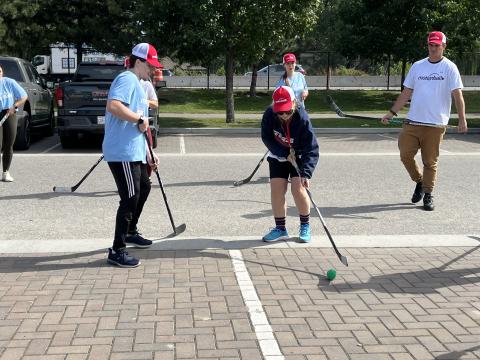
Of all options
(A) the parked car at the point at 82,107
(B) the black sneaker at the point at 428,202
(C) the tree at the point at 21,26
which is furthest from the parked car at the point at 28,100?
(C) the tree at the point at 21,26

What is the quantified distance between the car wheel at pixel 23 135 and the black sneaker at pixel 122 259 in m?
8.11

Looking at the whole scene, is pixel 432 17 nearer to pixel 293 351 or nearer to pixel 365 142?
pixel 365 142

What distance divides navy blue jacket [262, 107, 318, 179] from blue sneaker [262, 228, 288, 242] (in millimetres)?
697

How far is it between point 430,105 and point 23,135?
852 cm

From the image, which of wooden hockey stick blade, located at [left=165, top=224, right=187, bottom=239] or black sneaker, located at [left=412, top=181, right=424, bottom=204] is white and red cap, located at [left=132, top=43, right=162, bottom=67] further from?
black sneaker, located at [left=412, top=181, right=424, bottom=204]

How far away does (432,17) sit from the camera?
79.8ft

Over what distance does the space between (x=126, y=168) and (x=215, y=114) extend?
16922 mm

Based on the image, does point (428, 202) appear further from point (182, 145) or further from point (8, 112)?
point (182, 145)

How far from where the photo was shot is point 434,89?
283 inches

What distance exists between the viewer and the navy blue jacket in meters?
5.57

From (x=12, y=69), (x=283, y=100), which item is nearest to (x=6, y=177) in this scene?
(x=12, y=69)

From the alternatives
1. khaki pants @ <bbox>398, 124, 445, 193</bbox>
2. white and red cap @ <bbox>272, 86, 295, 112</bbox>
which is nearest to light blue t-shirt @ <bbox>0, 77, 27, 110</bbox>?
white and red cap @ <bbox>272, 86, 295, 112</bbox>

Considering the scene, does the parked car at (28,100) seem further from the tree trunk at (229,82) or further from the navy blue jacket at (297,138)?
the navy blue jacket at (297,138)

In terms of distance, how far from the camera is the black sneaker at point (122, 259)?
16.7 ft
